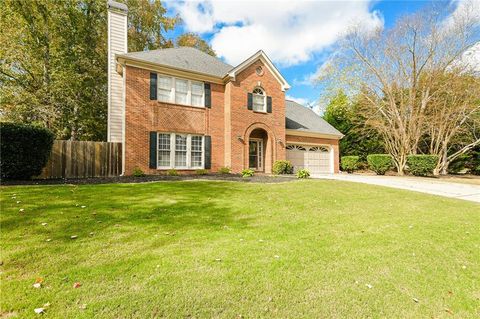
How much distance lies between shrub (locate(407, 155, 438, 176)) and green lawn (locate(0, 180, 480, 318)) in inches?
537

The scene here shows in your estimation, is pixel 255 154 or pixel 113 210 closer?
pixel 113 210

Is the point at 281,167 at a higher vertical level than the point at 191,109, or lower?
lower

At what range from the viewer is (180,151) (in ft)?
43.7

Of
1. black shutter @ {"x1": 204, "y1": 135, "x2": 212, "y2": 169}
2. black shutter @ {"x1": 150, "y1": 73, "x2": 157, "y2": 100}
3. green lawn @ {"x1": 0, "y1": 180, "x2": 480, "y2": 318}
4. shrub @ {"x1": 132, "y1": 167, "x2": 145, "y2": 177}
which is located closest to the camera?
green lawn @ {"x1": 0, "y1": 180, "x2": 480, "y2": 318}

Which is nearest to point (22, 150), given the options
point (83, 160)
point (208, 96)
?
point (83, 160)

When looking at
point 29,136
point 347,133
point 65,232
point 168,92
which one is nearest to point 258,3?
point 168,92

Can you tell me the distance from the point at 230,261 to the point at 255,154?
526 inches

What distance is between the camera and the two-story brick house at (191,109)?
12.3 metres

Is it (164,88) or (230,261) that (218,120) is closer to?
(164,88)

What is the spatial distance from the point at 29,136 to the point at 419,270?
1181 cm

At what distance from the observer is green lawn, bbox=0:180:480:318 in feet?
7.72

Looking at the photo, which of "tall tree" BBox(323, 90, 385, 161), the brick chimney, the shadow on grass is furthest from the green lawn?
"tall tree" BBox(323, 90, 385, 161)

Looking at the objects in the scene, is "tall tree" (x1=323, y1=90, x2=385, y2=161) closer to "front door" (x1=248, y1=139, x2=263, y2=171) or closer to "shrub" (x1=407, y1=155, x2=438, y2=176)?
"shrub" (x1=407, y1=155, x2=438, y2=176)

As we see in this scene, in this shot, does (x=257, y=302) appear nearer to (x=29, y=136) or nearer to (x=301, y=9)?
(x=29, y=136)
